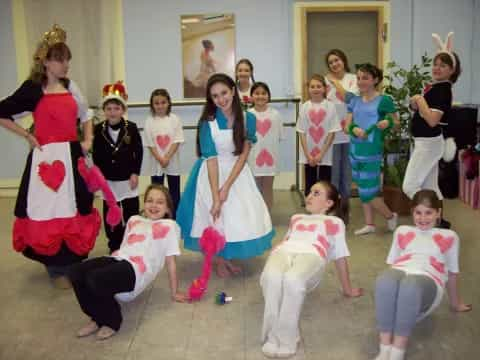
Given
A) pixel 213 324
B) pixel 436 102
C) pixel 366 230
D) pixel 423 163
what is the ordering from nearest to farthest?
1. pixel 213 324
2. pixel 436 102
3. pixel 423 163
4. pixel 366 230

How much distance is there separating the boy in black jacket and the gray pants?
1974mm

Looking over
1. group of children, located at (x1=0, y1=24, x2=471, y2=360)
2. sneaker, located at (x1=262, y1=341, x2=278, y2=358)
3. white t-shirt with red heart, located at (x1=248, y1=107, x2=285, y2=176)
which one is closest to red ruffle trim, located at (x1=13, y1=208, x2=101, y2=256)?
group of children, located at (x1=0, y1=24, x2=471, y2=360)

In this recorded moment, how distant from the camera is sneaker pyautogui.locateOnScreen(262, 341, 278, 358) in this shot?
97.0 inches

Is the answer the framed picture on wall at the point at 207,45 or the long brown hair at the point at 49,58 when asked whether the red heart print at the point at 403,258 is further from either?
the framed picture on wall at the point at 207,45

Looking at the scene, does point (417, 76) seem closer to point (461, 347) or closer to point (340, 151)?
point (340, 151)

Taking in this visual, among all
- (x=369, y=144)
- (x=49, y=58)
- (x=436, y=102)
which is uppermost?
(x=49, y=58)

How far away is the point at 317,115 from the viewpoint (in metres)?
4.52

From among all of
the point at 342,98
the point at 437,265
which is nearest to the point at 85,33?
the point at 342,98

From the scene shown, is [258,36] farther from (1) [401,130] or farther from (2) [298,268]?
(2) [298,268]

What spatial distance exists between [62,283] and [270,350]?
1.43 m

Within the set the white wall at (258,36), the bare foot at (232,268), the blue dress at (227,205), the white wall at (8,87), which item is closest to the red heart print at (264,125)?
the blue dress at (227,205)

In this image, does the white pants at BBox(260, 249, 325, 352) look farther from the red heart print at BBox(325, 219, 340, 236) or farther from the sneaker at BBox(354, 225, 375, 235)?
the sneaker at BBox(354, 225, 375, 235)

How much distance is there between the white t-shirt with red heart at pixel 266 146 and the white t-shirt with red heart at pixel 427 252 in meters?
1.91

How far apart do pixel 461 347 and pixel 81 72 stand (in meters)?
4.52
